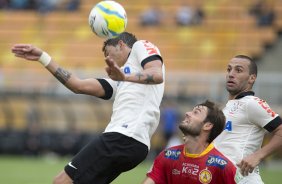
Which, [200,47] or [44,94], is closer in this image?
[44,94]

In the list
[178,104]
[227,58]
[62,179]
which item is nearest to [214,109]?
[62,179]

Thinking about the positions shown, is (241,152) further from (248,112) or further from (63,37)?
(63,37)

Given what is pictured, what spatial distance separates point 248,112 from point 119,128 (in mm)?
1270

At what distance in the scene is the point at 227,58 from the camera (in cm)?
2392

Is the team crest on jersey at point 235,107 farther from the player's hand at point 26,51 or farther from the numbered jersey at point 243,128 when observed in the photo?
the player's hand at point 26,51

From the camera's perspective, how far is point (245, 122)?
25.5 feet

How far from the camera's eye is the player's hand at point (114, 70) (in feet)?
22.3

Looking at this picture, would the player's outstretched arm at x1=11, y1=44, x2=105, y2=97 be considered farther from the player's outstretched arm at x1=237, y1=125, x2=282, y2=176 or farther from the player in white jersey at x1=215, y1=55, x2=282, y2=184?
the player's outstretched arm at x1=237, y1=125, x2=282, y2=176

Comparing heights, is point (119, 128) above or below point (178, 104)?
above

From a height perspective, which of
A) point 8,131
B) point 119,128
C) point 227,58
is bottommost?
point 8,131

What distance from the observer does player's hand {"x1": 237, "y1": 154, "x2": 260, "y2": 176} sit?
7.24 metres

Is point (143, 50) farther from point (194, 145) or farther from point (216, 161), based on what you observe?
point (216, 161)

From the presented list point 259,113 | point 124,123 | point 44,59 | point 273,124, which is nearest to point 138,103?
point 124,123

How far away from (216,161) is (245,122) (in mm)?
718
